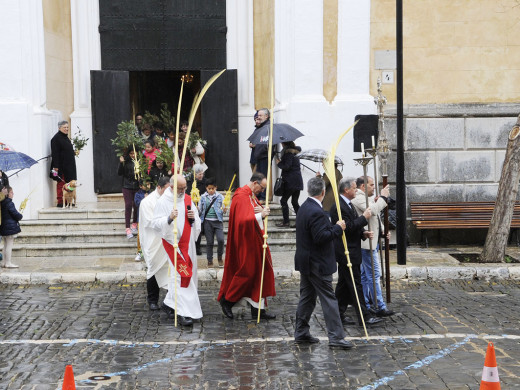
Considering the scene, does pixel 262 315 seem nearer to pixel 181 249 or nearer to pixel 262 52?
pixel 181 249

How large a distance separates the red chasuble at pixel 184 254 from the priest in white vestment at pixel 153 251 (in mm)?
314

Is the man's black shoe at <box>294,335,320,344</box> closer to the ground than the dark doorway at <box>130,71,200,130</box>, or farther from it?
closer to the ground

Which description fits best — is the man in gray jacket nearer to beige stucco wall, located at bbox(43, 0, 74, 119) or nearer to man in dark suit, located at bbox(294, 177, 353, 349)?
man in dark suit, located at bbox(294, 177, 353, 349)

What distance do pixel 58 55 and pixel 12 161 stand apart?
196 inches

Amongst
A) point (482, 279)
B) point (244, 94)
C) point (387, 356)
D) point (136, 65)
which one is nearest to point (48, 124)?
point (136, 65)

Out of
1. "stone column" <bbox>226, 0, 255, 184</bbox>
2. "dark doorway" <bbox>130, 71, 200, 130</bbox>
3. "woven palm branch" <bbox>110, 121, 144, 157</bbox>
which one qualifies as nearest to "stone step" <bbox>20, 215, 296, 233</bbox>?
"woven palm branch" <bbox>110, 121, 144, 157</bbox>

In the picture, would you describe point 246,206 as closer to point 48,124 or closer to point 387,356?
point 387,356

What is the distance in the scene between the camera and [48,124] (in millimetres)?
17312

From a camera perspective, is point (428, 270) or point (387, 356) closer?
point (387, 356)

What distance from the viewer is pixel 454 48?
1688cm

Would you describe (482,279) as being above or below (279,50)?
below

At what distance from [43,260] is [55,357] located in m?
6.40

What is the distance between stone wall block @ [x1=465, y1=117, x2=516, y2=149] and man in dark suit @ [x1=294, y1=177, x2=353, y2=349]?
26.6ft

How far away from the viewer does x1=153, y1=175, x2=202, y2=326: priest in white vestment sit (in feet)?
34.3
